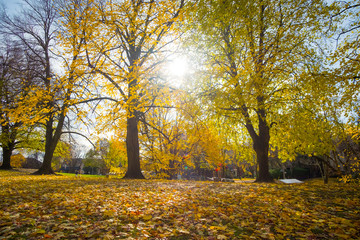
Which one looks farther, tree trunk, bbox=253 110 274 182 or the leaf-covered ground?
tree trunk, bbox=253 110 274 182

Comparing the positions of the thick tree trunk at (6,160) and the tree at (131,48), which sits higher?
the tree at (131,48)

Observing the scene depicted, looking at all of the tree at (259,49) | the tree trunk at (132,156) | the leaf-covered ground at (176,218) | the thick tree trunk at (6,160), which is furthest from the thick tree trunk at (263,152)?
the thick tree trunk at (6,160)

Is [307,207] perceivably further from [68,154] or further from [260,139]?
[68,154]

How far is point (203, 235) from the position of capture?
8.75 feet

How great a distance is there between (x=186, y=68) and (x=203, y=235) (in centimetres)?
987

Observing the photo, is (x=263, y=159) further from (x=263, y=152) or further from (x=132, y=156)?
(x=132, y=156)

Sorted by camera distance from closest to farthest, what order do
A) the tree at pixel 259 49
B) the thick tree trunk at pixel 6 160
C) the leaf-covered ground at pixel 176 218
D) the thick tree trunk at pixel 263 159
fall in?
the leaf-covered ground at pixel 176 218 < the tree at pixel 259 49 < the thick tree trunk at pixel 263 159 < the thick tree trunk at pixel 6 160

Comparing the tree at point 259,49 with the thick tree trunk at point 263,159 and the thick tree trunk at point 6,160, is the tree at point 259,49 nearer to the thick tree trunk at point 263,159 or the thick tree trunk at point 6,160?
the thick tree trunk at point 263,159

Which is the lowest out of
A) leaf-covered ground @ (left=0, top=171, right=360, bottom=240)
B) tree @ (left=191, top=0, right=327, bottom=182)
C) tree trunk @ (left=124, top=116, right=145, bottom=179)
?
leaf-covered ground @ (left=0, top=171, right=360, bottom=240)

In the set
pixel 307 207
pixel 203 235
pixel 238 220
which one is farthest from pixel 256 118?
pixel 203 235

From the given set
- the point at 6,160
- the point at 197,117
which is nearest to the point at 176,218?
the point at 197,117

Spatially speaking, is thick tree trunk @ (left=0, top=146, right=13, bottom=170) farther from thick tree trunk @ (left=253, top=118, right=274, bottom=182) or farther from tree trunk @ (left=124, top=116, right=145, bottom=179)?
thick tree trunk @ (left=253, top=118, right=274, bottom=182)

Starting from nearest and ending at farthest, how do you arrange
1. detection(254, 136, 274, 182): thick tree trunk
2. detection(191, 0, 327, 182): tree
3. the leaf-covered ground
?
the leaf-covered ground
detection(191, 0, 327, 182): tree
detection(254, 136, 274, 182): thick tree trunk

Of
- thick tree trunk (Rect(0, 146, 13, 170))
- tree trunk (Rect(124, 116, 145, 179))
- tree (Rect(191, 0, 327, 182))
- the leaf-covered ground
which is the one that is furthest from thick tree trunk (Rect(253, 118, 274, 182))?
thick tree trunk (Rect(0, 146, 13, 170))
